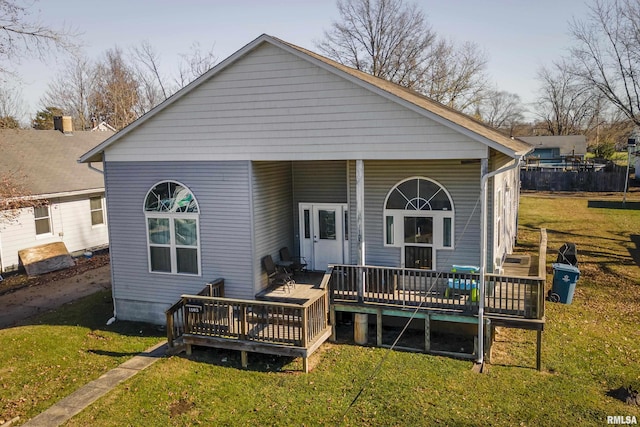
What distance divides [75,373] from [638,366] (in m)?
11.2

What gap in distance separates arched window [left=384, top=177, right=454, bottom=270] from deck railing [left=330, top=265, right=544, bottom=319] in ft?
2.43

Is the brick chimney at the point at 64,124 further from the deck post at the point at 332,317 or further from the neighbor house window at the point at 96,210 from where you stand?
the deck post at the point at 332,317

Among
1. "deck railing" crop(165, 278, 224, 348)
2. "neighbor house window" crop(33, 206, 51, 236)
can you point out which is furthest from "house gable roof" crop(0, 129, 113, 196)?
"deck railing" crop(165, 278, 224, 348)

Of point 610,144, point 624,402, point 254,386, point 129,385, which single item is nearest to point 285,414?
point 254,386

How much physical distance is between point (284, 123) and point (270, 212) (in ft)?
8.33

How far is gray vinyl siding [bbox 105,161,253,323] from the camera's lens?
12.4 m

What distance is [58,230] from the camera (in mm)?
20906

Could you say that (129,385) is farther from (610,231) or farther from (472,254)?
(610,231)

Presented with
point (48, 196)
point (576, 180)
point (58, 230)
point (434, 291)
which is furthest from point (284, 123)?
point (576, 180)

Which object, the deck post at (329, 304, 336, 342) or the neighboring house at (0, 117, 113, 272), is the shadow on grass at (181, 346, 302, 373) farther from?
the neighboring house at (0, 117, 113, 272)

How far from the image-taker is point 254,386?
966cm

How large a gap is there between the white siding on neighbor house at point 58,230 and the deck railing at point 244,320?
10.0m

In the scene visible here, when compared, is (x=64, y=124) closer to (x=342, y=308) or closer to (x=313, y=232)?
(x=313, y=232)

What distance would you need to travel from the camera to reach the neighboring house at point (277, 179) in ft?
36.6
